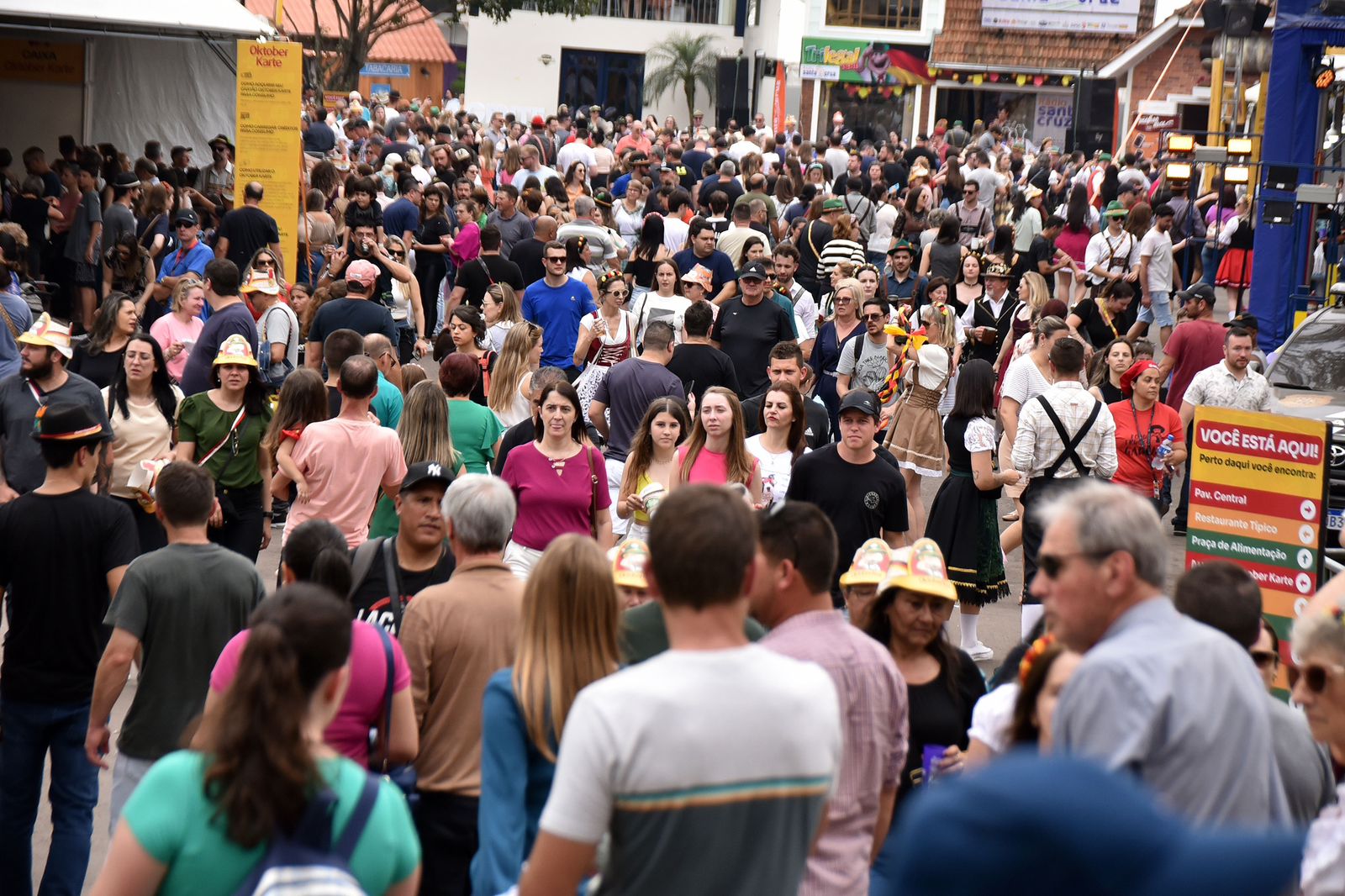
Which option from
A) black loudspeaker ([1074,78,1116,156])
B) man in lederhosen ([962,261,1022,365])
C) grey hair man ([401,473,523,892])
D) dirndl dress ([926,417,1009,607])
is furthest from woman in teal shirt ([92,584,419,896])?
black loudspeaker ([1074,78,1116,156])

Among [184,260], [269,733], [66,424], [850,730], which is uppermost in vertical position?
[184,260]

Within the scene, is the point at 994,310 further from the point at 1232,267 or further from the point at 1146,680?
the point at 1146,680

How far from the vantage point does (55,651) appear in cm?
546

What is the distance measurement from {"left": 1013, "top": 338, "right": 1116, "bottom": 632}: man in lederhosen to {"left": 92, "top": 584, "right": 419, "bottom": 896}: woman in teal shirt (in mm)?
5843

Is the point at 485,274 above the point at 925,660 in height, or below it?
above

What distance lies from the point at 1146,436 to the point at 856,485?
2784mm

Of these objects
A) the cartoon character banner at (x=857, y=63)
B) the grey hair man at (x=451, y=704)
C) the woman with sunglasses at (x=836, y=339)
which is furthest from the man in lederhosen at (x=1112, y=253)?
the cartoon character banner at (x=857, y=63)

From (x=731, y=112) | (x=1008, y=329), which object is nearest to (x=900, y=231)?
(x=1008, y=329)

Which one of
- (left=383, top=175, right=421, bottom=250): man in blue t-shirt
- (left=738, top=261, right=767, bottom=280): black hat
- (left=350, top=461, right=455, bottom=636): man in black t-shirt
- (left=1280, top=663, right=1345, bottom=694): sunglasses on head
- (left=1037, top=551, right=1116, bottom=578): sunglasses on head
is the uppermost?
(left=383, top=175, right=421, bottom=250): man in blue t-shirt

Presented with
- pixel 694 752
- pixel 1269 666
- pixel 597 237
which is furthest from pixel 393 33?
pixel 694 752

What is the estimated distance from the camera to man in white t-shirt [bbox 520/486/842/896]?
2.80m

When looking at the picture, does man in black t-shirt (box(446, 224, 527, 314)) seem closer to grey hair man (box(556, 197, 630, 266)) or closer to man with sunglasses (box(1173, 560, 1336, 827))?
grey hair man (box(556, 197, 630, 266))

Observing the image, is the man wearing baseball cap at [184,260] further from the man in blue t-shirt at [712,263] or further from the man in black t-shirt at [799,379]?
the man in black t-shirt at [799,379]

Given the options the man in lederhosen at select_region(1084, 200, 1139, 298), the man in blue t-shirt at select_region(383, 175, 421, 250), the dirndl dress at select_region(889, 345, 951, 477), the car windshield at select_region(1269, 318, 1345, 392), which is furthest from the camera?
the man in lederhosen at select_region(1084, 200, 1139, 298)
